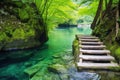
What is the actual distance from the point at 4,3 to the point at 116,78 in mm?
12557

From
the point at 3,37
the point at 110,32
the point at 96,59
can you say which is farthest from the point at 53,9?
the point at 96,59

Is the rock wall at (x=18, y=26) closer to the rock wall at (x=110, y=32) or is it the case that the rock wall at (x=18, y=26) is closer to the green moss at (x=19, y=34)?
the green moss at (x=19, y=34)

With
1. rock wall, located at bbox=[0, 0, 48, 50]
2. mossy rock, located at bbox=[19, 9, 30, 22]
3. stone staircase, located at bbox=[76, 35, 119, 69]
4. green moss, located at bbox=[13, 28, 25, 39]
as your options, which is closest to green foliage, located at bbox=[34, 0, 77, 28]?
rock wall, located at bbox=[0, 0, 48, 50]

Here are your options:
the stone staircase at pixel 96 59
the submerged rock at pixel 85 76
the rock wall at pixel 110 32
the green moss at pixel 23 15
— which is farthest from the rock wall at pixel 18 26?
the submerged rock at pixel 85 76

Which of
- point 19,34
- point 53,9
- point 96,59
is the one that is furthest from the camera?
point 53,9

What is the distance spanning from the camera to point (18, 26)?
16.5 m

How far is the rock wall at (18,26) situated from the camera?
15609 millimetres

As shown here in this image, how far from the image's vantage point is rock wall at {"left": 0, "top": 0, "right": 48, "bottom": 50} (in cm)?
1561

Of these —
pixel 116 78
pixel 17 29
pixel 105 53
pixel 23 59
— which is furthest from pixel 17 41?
pixel 116 78

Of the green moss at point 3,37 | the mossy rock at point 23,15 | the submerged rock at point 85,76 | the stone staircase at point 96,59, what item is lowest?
the submerged rock at point 85,76

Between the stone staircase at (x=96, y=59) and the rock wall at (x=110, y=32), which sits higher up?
the rock wall at (x=110, y=32)

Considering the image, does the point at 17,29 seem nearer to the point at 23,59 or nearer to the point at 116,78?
the point at 23,59

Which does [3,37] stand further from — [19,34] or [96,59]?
[96,59]

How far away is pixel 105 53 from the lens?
8914 mm
